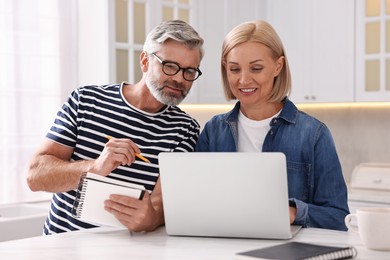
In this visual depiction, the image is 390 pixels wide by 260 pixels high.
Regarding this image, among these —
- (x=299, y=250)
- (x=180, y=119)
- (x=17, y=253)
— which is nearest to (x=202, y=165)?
(x=299, y=250)

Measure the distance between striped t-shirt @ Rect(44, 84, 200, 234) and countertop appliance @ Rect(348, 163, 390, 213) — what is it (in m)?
1.51

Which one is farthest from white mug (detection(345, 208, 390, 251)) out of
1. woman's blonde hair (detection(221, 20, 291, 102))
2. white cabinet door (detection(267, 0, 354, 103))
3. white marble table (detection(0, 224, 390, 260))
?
white cabinet door (detection(267, 0, 354, 103))

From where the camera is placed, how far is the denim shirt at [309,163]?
207 centimetres

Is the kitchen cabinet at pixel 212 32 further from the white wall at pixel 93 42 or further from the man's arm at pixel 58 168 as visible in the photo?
the man's arm at pixel 58 168

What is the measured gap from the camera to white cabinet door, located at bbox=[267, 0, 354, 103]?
153 inches

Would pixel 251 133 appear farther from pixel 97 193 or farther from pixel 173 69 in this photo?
pixel 97 193

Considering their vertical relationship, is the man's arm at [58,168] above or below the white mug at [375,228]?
above

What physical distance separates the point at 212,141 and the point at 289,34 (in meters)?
1.99

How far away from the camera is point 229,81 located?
2.27 meters

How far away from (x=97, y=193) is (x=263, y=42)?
756mm

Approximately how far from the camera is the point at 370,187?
147 inches

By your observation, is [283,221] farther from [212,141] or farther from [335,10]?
[335,10]

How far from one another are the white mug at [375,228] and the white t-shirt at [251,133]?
67 cm

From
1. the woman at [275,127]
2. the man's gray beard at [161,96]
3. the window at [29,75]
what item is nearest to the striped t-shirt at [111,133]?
the man's gray beard at [161,96]
